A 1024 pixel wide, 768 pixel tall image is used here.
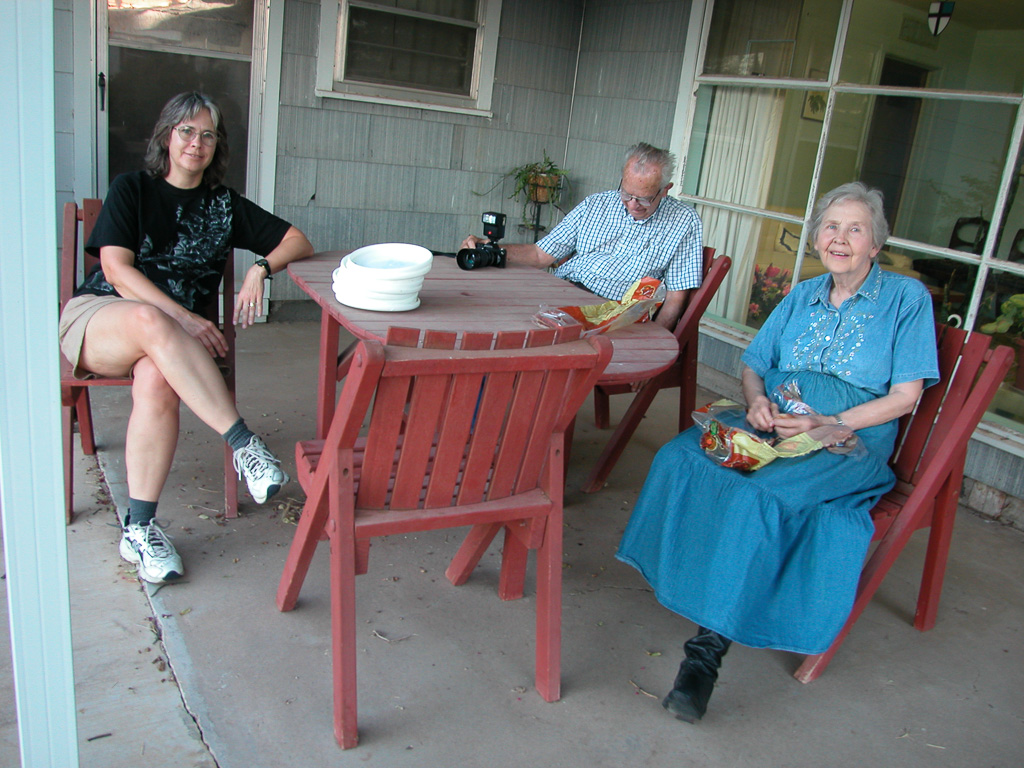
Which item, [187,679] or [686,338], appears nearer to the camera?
[187,679]

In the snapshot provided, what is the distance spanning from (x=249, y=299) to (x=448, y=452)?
1112 millimetres

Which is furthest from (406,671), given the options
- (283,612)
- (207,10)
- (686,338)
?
(207,10)

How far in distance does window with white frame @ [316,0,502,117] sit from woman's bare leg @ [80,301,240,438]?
2660mm

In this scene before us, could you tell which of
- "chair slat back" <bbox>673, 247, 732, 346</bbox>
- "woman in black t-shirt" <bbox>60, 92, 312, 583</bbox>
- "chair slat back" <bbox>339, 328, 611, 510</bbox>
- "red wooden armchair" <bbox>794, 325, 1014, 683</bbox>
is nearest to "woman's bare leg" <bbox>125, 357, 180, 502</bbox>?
"woman in black t-shirt" <bbox>60, 92, 312, 583</bbox>

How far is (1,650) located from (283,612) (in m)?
0.64

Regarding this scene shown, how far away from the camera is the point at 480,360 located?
1621 millimetres

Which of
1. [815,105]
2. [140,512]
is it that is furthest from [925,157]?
[140,512]

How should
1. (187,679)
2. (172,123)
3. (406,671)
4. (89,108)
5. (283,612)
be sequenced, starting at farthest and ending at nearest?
(89,108) < (172,123) < (283,612) < (406,671) < (187,679)

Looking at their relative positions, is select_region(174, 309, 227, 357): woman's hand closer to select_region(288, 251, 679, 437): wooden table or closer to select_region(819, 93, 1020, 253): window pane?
select_region(288, 251, 679, 437): wooden table

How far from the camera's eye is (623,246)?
3.16 metres

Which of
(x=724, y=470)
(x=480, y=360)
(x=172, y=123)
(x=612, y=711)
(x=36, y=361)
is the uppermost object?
(x=172, y=123)

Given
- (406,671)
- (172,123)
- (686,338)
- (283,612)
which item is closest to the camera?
(406,671)

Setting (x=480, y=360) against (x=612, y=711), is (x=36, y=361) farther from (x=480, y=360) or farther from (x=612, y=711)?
(x=612, y=711)

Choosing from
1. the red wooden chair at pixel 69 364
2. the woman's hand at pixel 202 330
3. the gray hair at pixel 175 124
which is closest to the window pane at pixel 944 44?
the gray hair at pixel 175 124
